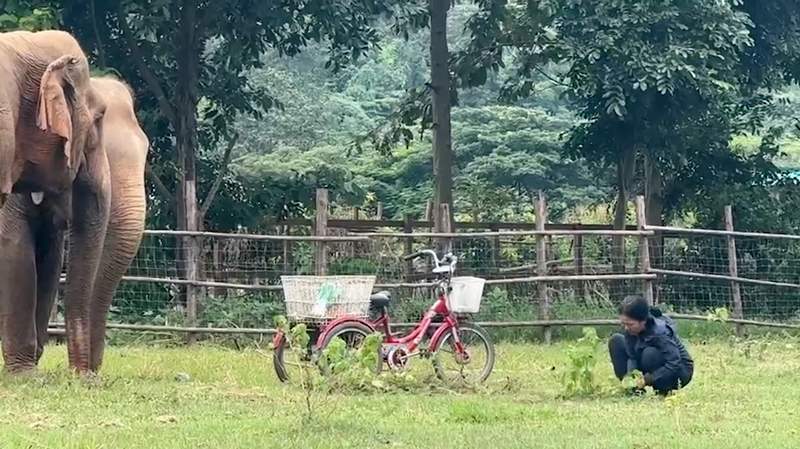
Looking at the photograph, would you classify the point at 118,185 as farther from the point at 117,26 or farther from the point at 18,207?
the point at 117,26

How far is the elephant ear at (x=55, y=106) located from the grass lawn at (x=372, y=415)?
1.40 meters

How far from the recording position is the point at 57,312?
41.7 feet

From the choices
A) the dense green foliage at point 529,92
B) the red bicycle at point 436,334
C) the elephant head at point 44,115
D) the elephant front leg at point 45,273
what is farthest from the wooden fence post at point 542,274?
the elephant head at point 44,115

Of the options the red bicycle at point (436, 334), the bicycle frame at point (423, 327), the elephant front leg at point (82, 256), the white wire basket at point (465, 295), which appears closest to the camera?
the elephant front leg at point (82, 256)

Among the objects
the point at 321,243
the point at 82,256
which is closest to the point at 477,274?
the point at 321,243

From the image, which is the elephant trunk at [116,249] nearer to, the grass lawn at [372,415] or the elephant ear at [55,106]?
the grass lawn at [372,415]

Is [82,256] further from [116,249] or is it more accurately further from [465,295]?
[465,295]

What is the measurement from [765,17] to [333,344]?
33.5 feet

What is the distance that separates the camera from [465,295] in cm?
870

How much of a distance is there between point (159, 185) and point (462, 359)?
24.2ft

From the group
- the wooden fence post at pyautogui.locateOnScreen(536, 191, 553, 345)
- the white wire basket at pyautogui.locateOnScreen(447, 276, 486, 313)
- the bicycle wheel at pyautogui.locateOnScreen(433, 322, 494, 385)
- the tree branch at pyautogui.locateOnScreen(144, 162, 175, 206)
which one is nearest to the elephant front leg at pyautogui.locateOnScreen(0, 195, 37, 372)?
the bicycle wheel at pyautogui.locateOnScreen(433, 322, 494, 385)

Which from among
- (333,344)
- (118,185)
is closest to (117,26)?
(118,185)

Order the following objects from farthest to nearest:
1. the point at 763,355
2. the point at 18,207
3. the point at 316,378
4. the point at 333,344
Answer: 1. the point at 763,355
2. the point at 18,207
3. the point at 333,344
4. the point at 316,378

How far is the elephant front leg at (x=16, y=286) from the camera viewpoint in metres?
7.51
